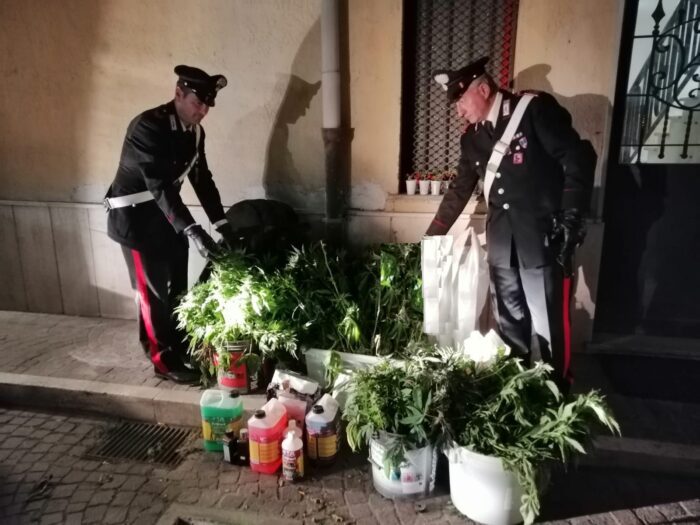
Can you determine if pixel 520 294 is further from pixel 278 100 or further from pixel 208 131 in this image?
pixel 208 131

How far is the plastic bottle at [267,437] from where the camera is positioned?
150 inches

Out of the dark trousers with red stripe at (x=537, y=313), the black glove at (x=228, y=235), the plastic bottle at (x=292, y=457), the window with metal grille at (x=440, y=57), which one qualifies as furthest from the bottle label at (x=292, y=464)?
the window with metal grille at (x=440, y=57)

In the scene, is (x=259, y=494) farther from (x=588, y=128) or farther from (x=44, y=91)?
(x=44, y=91)

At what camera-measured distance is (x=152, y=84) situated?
586cm

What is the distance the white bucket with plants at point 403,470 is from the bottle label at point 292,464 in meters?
0.51

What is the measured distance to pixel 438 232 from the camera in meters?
4.89

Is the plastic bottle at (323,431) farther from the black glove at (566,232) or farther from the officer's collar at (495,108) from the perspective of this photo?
the officer's collar at (495,108)

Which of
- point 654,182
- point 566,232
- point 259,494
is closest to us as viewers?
point 259,494

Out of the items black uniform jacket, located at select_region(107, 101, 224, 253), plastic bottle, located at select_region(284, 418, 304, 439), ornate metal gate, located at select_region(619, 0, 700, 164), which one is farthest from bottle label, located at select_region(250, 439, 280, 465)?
ornate metal gate, located at select_region(619, 0, 700, 164)

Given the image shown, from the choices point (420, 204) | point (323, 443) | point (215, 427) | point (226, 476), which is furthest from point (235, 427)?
→ point (420, 204)

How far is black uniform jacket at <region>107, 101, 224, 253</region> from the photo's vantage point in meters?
4.48

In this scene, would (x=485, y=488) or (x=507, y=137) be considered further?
(x=507, y=137)

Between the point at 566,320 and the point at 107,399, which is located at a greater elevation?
the point at 566,320

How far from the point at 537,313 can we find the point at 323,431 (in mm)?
1914
